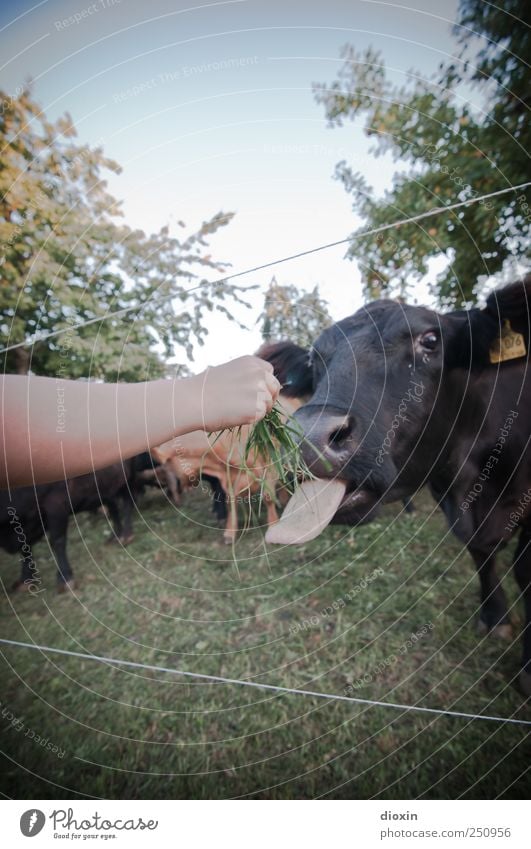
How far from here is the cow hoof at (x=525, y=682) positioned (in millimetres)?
2059

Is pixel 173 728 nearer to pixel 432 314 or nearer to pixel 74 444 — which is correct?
pixel 74 444

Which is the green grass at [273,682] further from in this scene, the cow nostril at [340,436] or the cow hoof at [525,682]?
the cow nostril at [340,436]

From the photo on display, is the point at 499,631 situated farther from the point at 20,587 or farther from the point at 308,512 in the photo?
the point at 20,587

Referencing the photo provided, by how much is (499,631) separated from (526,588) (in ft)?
1.93

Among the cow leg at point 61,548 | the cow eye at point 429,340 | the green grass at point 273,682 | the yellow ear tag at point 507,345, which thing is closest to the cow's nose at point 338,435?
the green grass at point 273,682

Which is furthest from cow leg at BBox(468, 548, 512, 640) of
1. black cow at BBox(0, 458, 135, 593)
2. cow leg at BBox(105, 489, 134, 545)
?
cow leg at BBox(105, 489, 134, 545)

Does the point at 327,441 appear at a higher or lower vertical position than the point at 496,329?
lower

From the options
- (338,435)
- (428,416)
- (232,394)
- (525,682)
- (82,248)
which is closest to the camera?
(232,394)

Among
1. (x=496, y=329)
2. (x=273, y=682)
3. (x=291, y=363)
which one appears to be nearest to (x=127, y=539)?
(x=273, y=682)

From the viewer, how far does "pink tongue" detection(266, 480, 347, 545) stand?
137cm

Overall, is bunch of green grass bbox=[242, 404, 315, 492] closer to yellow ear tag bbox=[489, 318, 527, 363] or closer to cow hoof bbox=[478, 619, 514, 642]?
yellow ear tag bbox=[489, 318, 527, 363]

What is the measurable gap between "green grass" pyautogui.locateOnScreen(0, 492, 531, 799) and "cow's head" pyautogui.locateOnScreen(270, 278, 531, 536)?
602 millimetres

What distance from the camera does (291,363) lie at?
2.49 metres

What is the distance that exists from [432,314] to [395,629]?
221 cm
